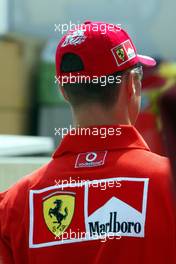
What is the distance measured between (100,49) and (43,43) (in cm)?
648

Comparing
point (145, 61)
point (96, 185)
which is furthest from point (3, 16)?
point (96, 185)

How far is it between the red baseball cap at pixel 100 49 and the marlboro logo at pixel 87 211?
7.3 inches

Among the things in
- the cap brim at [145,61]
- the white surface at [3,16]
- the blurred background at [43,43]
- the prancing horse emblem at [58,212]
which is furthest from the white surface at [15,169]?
the white surface at [3,16]

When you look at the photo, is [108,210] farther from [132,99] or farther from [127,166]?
[132,99]

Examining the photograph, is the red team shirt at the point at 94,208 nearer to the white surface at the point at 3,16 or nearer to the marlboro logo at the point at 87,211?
the marlboro logo at the point at 87,211

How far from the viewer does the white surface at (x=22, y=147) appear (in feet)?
12.6

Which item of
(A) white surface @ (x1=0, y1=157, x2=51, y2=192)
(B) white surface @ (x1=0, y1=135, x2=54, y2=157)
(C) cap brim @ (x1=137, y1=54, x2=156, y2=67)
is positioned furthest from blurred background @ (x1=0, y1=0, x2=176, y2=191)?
(C) cap brim @ (x1=137, y1=54, x2=156, y2=67)

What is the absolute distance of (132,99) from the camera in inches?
68.7

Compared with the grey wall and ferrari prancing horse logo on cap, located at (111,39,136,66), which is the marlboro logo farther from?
the grey wall

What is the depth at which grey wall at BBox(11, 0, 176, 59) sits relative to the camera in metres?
7.69

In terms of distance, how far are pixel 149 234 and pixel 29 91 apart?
→ 22.4 ft

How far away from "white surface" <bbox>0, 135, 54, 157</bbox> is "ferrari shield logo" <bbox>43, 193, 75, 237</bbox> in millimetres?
2050

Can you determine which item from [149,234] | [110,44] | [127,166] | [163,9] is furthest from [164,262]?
[163,9]

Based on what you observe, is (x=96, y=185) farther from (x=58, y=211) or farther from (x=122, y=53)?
→ (x=122, y=53)
